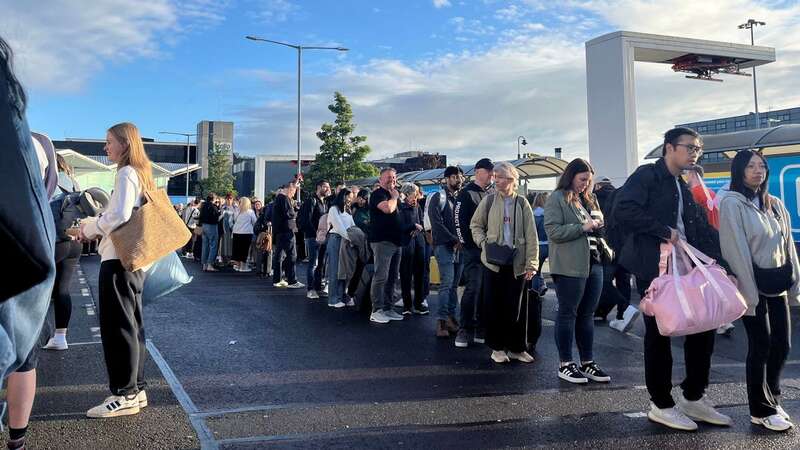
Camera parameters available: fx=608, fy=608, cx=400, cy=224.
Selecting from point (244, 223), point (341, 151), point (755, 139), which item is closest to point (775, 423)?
point (755, 139)

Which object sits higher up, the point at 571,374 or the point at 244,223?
the point at 244,223

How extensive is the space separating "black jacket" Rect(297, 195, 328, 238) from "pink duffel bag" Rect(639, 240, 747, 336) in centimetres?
741

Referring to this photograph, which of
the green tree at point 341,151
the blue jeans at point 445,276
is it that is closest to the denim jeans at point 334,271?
the blue jeans at point 445,276

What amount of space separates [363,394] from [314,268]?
19.9ft

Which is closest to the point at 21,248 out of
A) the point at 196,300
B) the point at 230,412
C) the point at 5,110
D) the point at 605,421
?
Result: the point at 5,110

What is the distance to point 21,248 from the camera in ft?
4.16

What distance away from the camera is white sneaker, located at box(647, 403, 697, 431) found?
3881 millimetres

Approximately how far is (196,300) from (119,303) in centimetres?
593

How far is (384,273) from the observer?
25.0ft

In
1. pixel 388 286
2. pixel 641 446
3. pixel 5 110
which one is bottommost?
pixel 641 446

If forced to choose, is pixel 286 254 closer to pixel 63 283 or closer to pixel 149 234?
pixel 63 283

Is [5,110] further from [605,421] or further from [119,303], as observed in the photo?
[605,421]

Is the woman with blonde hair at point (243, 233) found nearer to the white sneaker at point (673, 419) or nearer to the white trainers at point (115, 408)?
the white trainers at point (115, 408)

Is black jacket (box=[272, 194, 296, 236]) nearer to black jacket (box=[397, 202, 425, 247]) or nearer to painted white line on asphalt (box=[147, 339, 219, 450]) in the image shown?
black jacket (box=[397, 202, 425, 247])
